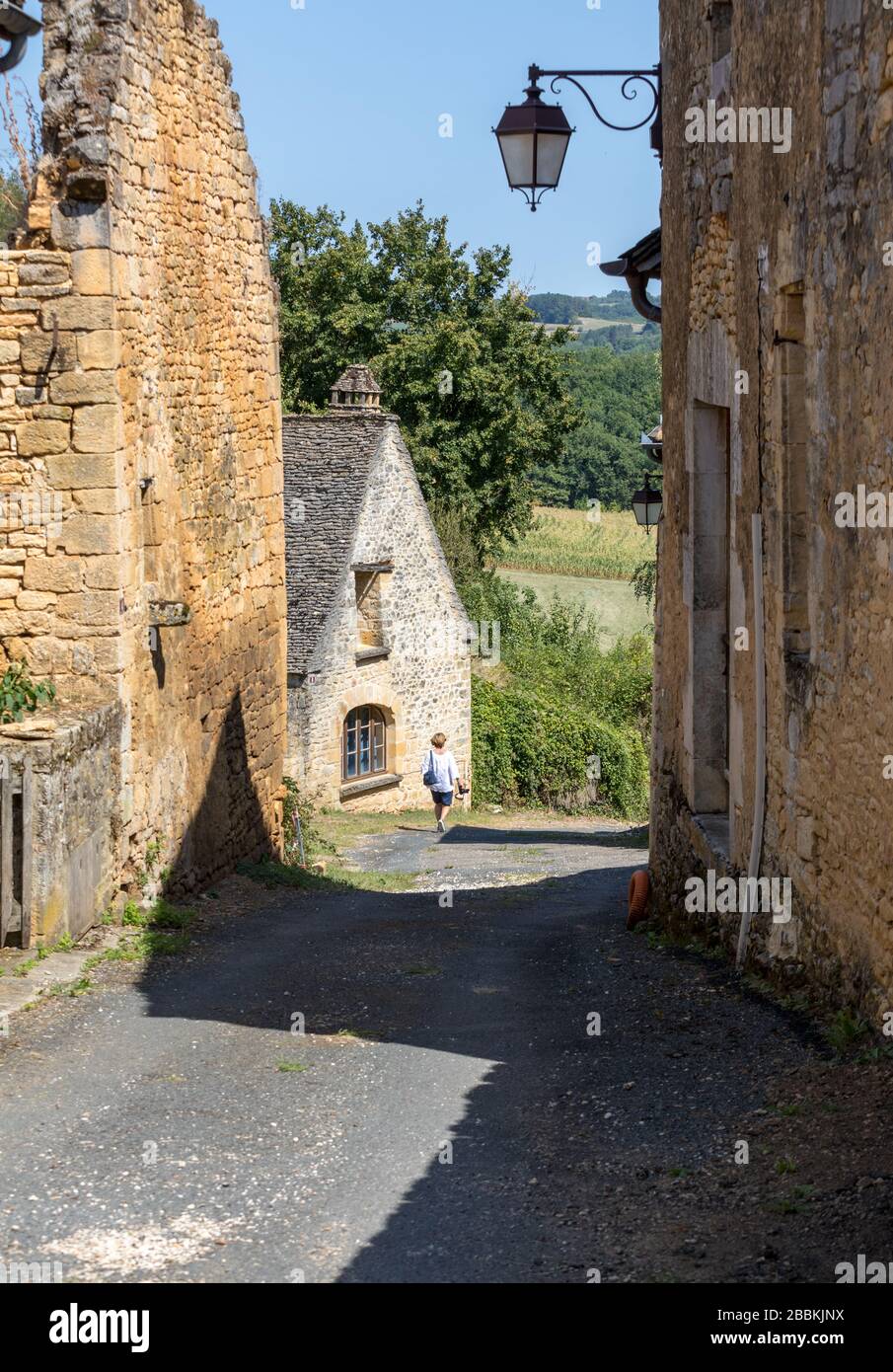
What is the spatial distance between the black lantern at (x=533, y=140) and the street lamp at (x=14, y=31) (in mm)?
2886

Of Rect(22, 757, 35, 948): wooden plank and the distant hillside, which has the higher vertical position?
the distant hillside

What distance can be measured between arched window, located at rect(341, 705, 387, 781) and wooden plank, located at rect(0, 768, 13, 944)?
60.9 ft

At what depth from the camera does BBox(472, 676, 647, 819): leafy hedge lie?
29.7 metres

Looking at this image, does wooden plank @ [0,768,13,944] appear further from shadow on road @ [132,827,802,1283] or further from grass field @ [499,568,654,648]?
grass field @ [499,568,654,648]

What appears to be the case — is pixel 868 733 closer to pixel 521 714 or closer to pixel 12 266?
pixel 12 266

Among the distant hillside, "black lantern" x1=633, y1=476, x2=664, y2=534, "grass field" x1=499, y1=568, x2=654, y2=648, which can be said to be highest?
the distant hillside

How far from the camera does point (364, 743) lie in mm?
27109

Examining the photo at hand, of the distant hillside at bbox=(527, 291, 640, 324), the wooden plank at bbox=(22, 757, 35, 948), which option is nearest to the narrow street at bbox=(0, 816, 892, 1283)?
the wooden plank at bbox=(22, 757, 35, 948)

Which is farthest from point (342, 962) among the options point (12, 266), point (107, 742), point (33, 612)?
point (12, 266)

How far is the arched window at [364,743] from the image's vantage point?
2673 centimetres

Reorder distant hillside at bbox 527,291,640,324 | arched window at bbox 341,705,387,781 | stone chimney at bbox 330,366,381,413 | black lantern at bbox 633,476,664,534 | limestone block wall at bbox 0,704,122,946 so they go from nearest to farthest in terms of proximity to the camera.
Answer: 1. limestone block wall at bbox 0,704,122,946
2. black lantern at bbox 633,476,664,534
3. arched window at bbox 341,705,387,781
4. stone chimney at bbox 330,366,381,413
5. distant hillside at bbox 527,291,640,324

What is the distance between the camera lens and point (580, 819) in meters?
27.8

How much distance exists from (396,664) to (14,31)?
62.2ft

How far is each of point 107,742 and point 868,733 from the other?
4651mm
